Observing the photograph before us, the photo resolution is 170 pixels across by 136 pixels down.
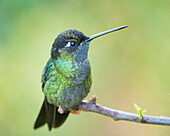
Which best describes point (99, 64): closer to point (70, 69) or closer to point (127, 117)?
point (70, 69)

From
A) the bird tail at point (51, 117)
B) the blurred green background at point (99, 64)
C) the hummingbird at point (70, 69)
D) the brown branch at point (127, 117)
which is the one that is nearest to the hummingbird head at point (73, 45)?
the hummingbird at point (70, 69)

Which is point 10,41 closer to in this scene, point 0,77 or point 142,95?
point 0,77

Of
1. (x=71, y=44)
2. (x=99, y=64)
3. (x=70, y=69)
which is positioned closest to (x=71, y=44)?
(x=71, y=44)

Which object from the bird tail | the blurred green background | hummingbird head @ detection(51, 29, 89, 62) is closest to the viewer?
hummingbird head @ detection(51, 29, 89, 62)

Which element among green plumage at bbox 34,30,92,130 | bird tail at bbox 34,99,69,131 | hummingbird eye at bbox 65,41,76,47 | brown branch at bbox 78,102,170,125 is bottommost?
bird tail at bbox 34,99,69,131

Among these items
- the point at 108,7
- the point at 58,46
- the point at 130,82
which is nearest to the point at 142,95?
the point at 130,82

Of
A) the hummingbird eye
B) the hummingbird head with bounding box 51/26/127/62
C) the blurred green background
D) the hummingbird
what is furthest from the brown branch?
the blurred green background

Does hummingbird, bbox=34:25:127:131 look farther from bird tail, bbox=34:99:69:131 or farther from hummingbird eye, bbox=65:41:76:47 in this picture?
bird tail, bbox=34:99:69:131
